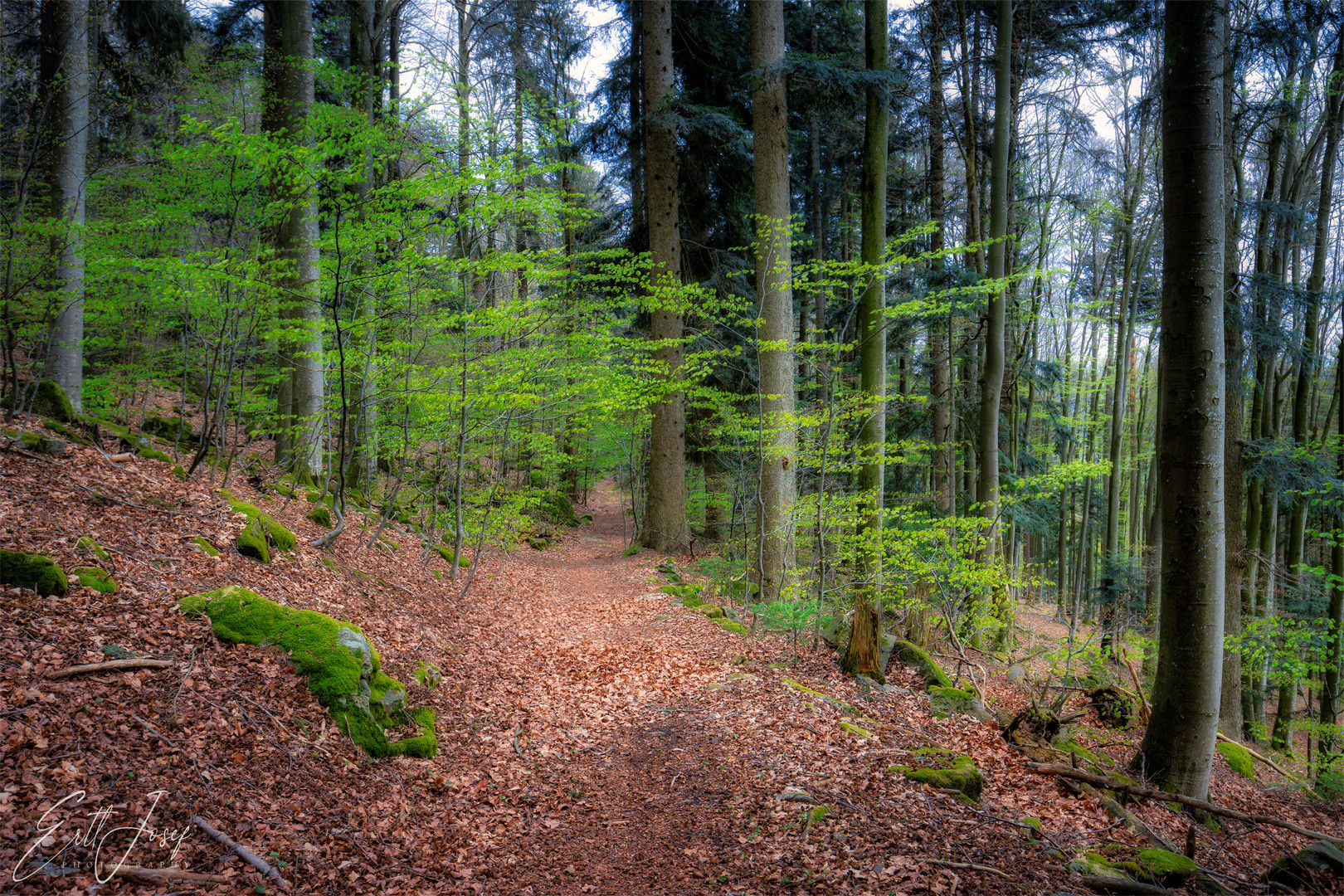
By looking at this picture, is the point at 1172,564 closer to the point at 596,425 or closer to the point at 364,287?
the point at 364,287

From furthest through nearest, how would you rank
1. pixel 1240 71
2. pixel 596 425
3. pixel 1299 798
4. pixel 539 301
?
pixel 596 425 < pixel 1240 71 < pixel 539 301 < pixel 1299 798

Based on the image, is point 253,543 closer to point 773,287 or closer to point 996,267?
point 773,287

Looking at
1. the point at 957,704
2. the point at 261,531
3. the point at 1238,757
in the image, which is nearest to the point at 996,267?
the point at 957,704

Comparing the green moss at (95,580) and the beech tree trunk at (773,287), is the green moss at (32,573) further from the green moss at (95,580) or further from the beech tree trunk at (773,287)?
the beech tree trunk at (773,287)

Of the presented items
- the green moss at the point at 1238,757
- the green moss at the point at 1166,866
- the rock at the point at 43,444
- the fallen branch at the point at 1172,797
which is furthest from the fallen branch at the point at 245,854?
the green moss at the point at 1238,757

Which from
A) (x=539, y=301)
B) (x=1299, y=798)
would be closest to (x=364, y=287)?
(x=539, y=301)

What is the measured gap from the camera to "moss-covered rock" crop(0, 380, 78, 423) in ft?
21.3

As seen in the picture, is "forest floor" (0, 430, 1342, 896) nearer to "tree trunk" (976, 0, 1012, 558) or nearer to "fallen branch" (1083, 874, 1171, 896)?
"fallen branch" (1083, 874, 1171, 896)

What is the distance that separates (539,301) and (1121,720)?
7847mm

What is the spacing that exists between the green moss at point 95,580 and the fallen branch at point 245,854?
2116 millimetres

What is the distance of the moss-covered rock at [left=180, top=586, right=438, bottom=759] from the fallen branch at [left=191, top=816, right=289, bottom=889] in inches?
48.8

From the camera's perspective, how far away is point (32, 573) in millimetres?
3770

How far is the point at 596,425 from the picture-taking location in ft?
54.5

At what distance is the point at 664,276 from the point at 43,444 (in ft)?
A: 25.9
